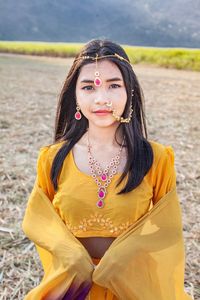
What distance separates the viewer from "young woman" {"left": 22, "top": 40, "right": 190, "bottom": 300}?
7.73 feet

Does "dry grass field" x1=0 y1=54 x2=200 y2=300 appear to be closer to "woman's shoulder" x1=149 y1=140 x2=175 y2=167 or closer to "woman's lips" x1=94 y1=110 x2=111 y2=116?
"woman's shoulder" x1=149 y1=140 x2=175 y2=167

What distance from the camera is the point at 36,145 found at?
20.8 ft

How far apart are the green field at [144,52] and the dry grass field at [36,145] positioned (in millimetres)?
4001

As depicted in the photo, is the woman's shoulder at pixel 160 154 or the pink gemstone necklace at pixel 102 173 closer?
the pink gemstone necklace at pixel 102 173

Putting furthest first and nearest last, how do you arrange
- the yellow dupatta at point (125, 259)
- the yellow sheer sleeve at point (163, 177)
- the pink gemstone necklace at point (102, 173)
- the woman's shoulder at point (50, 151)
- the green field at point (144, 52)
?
the green field at point (144, 52)
the woman's shoulder at point (50, 151)
the yellow sheer sleeve at point (163, 177)
the pink gemstone necklace at point (102, 173)
the yellow dupatta at point (125, 259)

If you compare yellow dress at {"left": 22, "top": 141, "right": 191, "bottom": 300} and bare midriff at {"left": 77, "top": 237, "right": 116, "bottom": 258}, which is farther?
bare midriff at {"left": 77, "top": 237, "right": 116, "bottom": 258}

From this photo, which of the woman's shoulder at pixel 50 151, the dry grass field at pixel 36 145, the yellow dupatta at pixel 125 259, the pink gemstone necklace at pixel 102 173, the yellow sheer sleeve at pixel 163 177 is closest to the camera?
the yellow dupatta at pixel 125 259

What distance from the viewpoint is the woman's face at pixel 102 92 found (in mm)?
2404

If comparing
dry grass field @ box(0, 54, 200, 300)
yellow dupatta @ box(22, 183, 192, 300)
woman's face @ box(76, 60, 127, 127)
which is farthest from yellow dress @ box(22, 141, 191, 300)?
dry grass field @ box(0, 54, 200, 300)

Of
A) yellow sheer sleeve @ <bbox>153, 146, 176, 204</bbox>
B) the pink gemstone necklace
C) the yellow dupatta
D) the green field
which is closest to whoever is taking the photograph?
the yellow dupatta

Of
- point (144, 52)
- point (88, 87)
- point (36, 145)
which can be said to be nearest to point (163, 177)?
point (88, 87)

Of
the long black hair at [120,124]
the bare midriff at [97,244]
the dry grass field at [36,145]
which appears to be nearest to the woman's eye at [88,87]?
the long black hair at [120,124]

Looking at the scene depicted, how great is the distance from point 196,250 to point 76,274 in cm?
178

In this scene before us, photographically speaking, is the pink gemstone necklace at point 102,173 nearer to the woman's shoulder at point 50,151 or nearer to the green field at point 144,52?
the woman's shoulder at point 50,151
